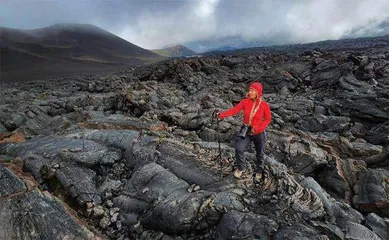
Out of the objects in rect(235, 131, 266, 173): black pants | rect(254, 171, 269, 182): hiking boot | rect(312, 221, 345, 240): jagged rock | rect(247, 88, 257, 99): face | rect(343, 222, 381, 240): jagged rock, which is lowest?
rect(343, 222, 381, 240): jagged rock

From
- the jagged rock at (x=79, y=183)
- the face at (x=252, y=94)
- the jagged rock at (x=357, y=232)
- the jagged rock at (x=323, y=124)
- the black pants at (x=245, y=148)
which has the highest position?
the face at (x=252, y=94)

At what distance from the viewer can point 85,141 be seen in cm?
1478

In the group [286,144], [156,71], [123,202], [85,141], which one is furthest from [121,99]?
[156,71]

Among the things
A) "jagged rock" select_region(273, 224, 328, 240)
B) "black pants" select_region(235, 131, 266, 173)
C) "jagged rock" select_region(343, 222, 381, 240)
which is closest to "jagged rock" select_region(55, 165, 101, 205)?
"black pants" select_region(235, 131, 266, 173)

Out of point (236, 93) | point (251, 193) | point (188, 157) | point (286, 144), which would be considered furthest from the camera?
point (236, 93)

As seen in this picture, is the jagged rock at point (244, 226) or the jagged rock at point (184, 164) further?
the jagged rock at point (184, 164)

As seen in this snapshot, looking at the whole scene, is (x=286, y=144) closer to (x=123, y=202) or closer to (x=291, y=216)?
(x=291, y=216)

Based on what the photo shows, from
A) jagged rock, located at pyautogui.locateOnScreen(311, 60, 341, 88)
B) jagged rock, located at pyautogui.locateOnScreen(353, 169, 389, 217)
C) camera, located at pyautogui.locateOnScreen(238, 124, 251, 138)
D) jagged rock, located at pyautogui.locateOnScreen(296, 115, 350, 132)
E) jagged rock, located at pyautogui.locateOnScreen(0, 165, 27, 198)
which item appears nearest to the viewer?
jagged rock, located at pyautogui.locateOnScreen(0, 165, 27, 198)

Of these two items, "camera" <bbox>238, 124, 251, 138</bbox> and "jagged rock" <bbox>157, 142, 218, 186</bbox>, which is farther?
"jagged rock" <bbox>157, 142, 218, 186</bbox>

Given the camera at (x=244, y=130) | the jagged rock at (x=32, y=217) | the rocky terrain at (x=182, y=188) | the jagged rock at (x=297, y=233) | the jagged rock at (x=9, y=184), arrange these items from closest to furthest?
the jagged rock at (x=297, y=233) < the jagged rock at (x=32, y=217) < the rocky terrain at (x=182, y=188) < the jagged rock at (x=9, y=184) < the camera at (x=244, y=130)

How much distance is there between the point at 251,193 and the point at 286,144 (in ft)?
21.7

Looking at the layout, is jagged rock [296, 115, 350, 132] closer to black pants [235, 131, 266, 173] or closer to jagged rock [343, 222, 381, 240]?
black pants [235, 131, 266, 173]

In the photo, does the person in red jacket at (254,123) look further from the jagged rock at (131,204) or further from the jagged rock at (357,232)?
the jagged rock at (131,204)

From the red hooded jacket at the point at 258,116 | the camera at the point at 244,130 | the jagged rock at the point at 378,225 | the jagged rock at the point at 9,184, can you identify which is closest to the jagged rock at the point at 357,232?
the jagged rock at the point at 378,225
